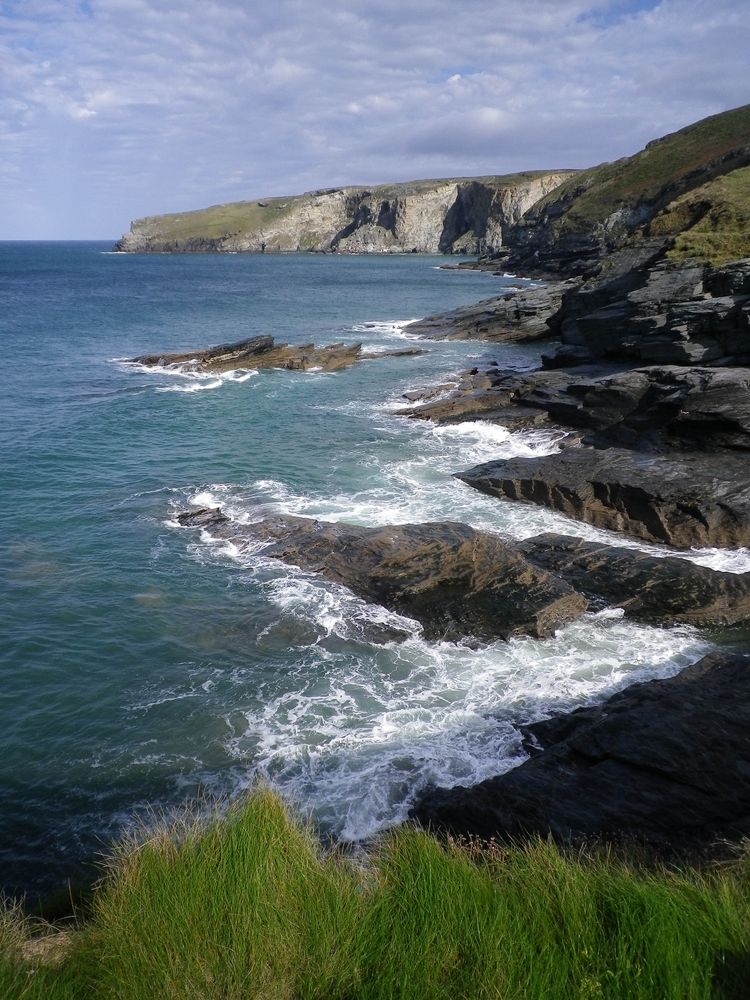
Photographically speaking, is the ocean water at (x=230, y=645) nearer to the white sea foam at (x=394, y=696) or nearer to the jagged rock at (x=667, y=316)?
the white sea foam at (x=394, y=696)

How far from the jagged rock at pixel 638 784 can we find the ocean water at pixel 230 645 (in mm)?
1516

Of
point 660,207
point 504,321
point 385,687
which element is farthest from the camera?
point 660,207

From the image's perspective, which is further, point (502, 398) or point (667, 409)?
point (502, 398)

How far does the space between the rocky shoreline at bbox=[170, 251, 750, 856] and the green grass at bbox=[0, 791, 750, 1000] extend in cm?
299

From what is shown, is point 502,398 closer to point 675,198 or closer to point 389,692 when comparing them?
point 389,692

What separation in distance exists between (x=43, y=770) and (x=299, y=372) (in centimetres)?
3457

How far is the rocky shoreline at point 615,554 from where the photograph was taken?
30.5 feet

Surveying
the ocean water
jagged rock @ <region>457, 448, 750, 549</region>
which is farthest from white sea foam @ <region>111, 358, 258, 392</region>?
jagged rock @ <region>457, 448, 750, 549</region>

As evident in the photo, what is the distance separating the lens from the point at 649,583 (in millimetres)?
16062

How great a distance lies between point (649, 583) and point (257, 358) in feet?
112

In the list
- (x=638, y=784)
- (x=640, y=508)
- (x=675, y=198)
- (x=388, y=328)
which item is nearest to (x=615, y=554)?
(x=640, y=508)

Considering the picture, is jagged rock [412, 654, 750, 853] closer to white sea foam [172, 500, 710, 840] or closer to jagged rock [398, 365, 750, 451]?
white sea foam [172, 500, 710, 840]

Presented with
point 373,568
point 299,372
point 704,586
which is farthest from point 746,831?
point 299,372

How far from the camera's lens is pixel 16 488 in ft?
76.5
